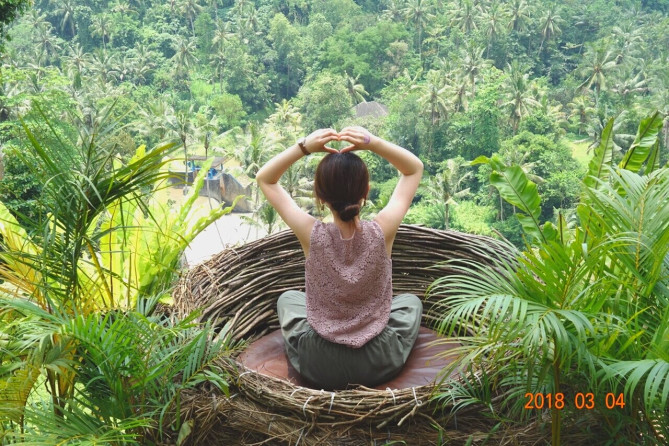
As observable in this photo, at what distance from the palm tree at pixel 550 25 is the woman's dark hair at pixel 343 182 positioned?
3995 cm

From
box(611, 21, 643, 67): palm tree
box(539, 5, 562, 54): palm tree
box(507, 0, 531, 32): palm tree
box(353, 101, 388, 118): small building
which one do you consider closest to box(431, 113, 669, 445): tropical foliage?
box(353, 101, 388, 118): small building

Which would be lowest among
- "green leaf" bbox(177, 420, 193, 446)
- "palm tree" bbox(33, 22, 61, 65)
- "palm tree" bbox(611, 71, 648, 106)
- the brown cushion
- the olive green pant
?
"palm tree" bbox(611, 71, 648, 106)

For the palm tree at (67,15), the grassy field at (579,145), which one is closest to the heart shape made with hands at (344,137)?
the grassy field at (579,145)

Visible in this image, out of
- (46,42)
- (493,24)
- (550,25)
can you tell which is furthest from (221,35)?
(550,25)

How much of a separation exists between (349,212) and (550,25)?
40.1 metres

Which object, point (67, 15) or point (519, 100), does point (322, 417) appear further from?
point (67, 15)

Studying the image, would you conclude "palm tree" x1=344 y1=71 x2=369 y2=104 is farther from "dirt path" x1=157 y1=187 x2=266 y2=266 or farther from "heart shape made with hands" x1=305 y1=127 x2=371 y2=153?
"heart shape made with hands" x1=305 y1=127 x2=371 y2=153

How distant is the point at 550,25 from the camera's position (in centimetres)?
3894

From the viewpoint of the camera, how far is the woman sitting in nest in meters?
2.08

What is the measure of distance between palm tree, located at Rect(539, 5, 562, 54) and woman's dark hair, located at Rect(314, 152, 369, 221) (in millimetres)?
39951

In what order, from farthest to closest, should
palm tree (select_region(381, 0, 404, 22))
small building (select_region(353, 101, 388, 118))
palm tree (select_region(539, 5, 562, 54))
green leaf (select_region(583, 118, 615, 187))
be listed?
palm tree (select_region(381, 0, 404, 22)) → palm tree (select_region(539, 5, 562, 54)) → small building (select_region(353, 101, 388, 118)) → green leaf (select_region(583, 118, 615, 187))

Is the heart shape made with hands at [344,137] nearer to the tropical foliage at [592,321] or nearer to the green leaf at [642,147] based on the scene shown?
the tropical foliage at [592,321]

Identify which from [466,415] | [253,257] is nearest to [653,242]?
[466,415]

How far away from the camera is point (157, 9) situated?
44812 millimetres
